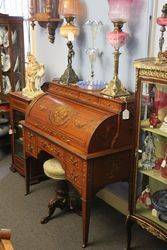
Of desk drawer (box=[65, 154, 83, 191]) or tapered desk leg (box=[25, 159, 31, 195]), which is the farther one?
tapered desk leg (box=[25, 159, 31, 195])

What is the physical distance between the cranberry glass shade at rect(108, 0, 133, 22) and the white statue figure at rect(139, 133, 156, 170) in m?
0.90

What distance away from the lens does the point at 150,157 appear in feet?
7.34

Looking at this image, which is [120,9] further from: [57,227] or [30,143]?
[57,227]

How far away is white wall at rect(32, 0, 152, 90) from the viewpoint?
2.43 metres

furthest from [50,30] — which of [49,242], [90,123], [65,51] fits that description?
[49,242]

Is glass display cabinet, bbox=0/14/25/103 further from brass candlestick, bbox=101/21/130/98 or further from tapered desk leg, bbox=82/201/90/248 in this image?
tapered desk leg, bbox=82/201/90/248

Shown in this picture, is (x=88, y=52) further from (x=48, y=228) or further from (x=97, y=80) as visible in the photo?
(x=48, y=228)

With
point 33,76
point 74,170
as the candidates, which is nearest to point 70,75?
point 33,76

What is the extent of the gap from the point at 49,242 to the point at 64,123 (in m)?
0.93

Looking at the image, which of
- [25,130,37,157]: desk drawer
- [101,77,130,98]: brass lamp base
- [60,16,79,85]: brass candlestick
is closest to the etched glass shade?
[60,16,79,85]: brass candlestick

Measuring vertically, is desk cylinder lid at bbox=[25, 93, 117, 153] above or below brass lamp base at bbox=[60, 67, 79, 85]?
below

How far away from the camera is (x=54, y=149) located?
2.57 meters

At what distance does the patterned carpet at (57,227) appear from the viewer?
8.04 feet

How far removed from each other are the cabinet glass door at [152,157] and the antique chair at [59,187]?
26.1 inches
